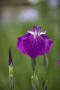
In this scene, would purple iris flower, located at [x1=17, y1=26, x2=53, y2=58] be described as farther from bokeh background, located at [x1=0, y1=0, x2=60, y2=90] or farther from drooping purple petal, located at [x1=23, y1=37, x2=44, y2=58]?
bokeh background, located at [x1=0, y1=0, x2=60, y2=90]

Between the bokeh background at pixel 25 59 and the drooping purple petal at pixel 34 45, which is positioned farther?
the bokeh background at pixel 25 59

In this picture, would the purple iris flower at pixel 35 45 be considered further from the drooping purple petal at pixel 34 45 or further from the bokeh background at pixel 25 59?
the bokeh background at pixel 25 59

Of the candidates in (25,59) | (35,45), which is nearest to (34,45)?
(35,45)

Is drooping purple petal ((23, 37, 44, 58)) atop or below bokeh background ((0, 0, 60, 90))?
atop

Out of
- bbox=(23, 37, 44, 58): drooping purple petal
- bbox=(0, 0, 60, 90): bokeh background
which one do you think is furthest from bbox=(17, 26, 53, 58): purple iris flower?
bbox=(0, 0, 60, 90): bokeh background

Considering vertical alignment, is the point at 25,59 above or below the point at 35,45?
below

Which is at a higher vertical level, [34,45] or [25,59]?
[34,45]

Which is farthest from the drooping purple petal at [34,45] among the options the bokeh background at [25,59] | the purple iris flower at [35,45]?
the bokeh background at [25,59]

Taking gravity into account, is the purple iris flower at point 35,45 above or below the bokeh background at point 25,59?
above

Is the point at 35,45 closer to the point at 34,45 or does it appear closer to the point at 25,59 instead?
the point at 34,45

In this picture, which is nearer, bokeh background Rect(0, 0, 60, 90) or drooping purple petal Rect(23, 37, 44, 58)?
drooping purple petal Rect(23, 37, 44, 58)

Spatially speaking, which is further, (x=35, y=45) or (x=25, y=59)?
(x=25, y=59)

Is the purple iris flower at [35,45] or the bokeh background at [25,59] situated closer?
the purple iris flower at [35,45]
